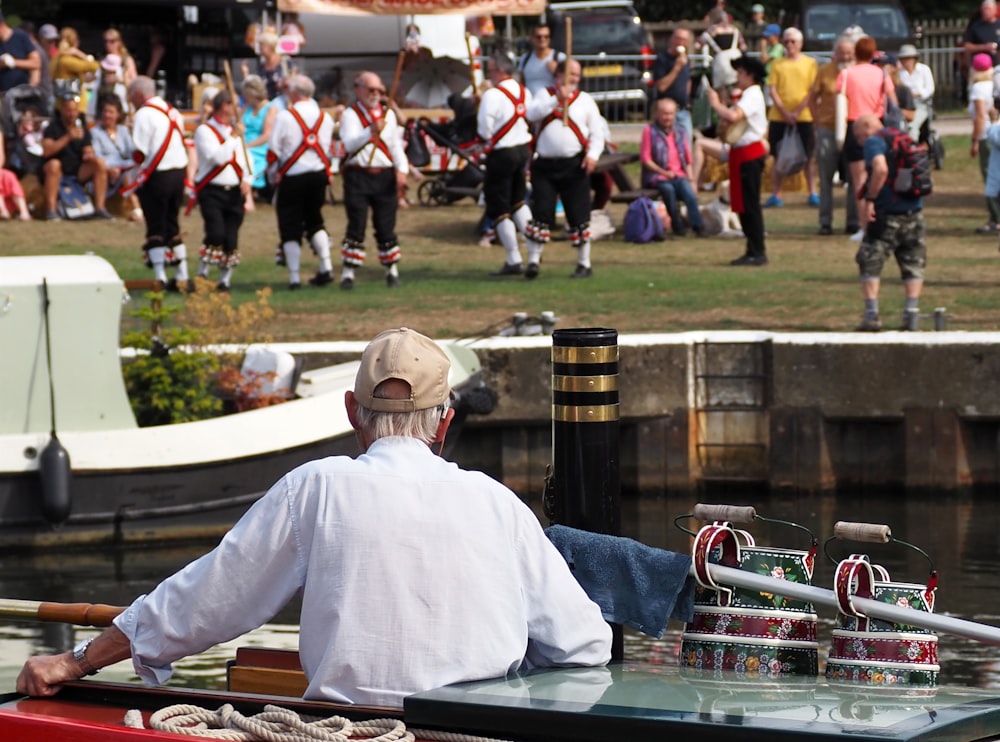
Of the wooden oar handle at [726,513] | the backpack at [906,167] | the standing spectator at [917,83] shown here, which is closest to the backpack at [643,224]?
the standing spectator at [917,83]

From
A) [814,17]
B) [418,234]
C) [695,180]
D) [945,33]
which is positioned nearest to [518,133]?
[418,234]

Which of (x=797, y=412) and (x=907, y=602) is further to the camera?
(x=797, y=412)

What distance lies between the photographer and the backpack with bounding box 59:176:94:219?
1950 centimetres

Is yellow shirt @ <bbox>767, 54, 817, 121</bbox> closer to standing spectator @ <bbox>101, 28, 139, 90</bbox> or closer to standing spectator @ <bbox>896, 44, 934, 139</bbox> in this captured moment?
standing spectator @ <bbox>896, 44, 934, 139</bbox>

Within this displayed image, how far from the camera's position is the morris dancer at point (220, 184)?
50.9 feet

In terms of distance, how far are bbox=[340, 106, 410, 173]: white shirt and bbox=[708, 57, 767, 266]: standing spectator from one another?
102 inches

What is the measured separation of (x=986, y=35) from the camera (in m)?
23.2

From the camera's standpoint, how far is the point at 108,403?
11.0 meters

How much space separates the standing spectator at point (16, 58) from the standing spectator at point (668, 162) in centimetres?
662

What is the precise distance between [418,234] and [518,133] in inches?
128

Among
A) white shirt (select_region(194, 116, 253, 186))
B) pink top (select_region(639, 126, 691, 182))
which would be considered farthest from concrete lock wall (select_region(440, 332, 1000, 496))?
pink top (select_region(639, 126, 691, 182))

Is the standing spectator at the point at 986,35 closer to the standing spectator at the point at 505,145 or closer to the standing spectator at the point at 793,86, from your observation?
the standing spectator at the point at 793,86

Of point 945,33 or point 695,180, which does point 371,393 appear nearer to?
point 695,180

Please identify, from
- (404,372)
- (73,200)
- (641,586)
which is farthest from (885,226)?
(73,200)
